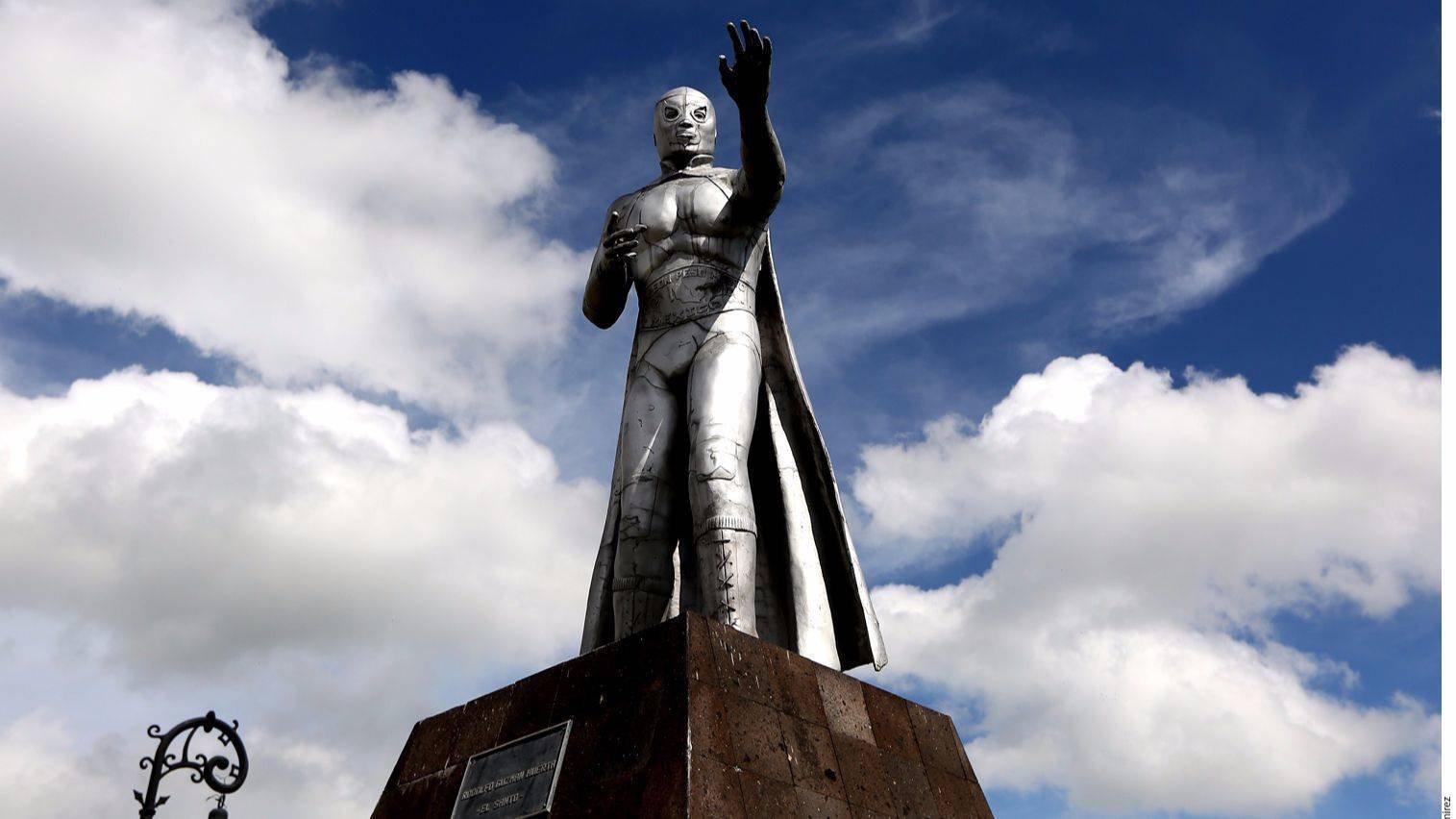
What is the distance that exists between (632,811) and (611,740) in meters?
0.56

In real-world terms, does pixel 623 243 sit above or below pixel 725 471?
above

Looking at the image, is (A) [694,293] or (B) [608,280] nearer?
(A) [694,293]

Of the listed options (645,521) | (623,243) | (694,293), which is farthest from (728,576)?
(623,243)

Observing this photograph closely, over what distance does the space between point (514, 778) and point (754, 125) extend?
4.34m

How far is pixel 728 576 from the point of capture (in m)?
8.52

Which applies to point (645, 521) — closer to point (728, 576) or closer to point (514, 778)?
point (728, 576)

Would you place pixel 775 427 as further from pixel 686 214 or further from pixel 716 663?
pixel 716 663

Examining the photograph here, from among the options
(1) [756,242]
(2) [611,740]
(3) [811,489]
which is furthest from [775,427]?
(2) [611,740]

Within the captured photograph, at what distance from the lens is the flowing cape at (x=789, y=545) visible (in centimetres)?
929

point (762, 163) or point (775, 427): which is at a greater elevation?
point (762, 163)

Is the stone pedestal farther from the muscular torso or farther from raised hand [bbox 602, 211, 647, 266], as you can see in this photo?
raised hand [bbox 602, 211, 647, 266]

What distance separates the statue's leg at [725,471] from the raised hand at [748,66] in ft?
5.38

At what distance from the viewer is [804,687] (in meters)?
8.00

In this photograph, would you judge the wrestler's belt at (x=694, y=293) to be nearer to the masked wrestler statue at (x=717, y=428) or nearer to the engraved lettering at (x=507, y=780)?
the masked wrestler statue at (x=717, y=428)
